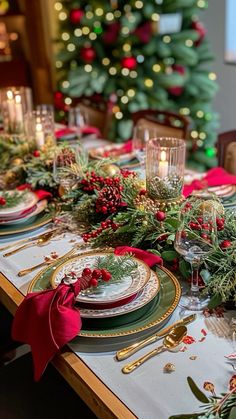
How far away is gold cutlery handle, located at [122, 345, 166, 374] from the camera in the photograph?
0.79 m

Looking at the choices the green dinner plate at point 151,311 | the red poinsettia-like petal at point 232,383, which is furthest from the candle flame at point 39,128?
the red poinsettia-like petal at point 232,383

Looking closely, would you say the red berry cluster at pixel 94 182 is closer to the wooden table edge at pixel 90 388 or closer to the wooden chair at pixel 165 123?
the wooden table edge at pixel 90 388

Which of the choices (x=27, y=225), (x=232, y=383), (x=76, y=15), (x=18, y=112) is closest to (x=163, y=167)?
(x=27, y=225)

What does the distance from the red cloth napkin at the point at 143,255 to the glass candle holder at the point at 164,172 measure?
0.70 feet

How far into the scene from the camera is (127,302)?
0.92 m

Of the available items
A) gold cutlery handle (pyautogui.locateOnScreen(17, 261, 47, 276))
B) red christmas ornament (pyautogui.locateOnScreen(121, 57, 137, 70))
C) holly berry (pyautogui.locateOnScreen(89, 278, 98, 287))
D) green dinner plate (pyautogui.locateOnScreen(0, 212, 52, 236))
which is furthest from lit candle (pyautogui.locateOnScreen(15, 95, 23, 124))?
red christmas ornament (pyautogui.locateOnScreen(121, 57, 137, 70))

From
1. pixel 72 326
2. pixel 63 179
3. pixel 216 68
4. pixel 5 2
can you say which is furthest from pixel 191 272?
pixel 5 2

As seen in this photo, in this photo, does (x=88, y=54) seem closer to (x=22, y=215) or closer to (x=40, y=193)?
(x=40, y=193)

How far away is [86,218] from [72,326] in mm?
545

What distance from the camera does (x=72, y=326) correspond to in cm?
85

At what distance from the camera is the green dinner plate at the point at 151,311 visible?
0.87 m

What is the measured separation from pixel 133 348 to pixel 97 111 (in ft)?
6.82

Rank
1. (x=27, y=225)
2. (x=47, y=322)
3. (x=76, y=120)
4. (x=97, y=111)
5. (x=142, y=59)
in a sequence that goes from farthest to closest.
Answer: (x=142, y=59) → (x=97, y=111) → (x=76, y=120) → (x=27, y=225) → (x=47, y=322)

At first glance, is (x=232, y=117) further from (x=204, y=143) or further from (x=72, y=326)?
(x=72, y=326)
